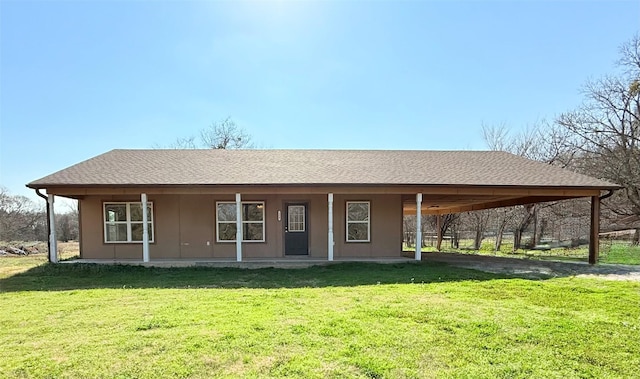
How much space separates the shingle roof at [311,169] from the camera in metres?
9.97

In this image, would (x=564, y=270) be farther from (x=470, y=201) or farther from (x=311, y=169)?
(x=311, y=169)

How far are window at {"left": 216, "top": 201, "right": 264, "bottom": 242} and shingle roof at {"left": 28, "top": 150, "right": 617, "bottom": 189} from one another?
107 centimetres

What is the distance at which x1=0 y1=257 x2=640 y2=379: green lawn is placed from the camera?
3.22 meters

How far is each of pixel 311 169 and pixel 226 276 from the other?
4.48 meters

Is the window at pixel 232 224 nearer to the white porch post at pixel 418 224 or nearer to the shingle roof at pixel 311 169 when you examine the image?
the shingle roof at pixel 311 169

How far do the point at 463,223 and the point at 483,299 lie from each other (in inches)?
795

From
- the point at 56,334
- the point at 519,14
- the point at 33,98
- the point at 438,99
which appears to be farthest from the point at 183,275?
the point at 438,99

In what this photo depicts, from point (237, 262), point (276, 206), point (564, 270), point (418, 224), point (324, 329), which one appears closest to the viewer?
point (324, 329)

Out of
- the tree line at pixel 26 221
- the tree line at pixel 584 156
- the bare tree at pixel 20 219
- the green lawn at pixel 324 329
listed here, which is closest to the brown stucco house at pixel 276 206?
the green lawn at pixel 324 329

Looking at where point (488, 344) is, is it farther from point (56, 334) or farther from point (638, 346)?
point (56, 334)

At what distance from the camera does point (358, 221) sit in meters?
11.2

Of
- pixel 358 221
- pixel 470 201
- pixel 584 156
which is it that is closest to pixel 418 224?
pixel 358 221

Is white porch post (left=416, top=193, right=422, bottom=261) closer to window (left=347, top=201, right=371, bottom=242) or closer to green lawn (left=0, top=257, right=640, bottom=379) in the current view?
window (left=347, top=201, right=371, bottom=242)

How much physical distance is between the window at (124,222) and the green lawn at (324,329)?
139 inches
